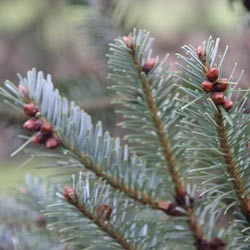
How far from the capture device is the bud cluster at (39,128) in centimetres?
54

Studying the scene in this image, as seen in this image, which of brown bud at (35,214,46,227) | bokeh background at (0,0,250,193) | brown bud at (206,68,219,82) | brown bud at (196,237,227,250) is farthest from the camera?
bokeh background at (0,0,250,193)

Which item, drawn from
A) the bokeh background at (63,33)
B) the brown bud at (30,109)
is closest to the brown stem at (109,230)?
the brown bud at (30,109)

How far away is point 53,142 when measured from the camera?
21.2 inches

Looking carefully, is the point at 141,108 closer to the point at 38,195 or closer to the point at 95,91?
the point at 38,195

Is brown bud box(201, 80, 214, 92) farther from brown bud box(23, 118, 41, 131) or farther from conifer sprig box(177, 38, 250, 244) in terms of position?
brown bud box(23, 118, 41, 131)

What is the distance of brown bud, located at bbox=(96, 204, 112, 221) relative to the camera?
0.50 meters

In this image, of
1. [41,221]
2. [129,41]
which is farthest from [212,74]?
[41,221]

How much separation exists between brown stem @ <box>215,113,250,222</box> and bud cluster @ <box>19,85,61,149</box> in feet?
0.56

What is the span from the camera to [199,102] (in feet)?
1.53

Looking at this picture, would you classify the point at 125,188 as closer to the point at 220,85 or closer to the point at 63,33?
the point at 220,85

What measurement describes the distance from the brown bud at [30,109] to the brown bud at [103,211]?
11cm

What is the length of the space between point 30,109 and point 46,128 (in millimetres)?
24

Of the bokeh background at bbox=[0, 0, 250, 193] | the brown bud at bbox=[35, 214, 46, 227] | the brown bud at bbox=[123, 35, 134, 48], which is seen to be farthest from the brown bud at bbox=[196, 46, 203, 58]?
the bokeh background at bbox=[0, 0, 250, 193]

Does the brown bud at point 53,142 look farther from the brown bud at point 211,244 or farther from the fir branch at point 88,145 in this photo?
the brown bud at point 211,244
